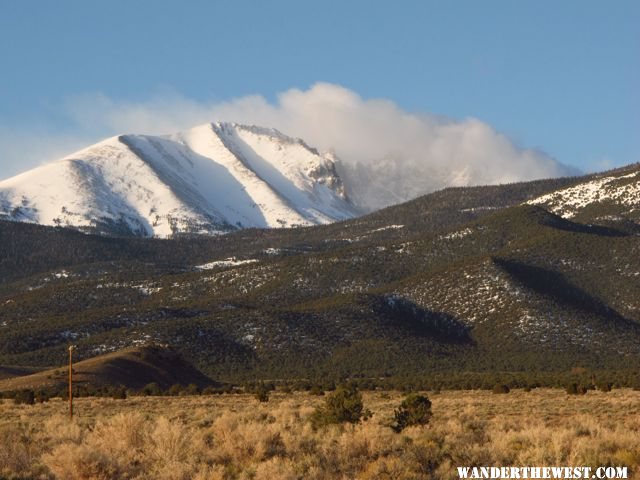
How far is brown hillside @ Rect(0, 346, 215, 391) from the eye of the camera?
77938 mm

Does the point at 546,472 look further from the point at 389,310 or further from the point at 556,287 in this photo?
the point at 556,287

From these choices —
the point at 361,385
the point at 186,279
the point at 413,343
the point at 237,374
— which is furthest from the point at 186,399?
the point at 186,279

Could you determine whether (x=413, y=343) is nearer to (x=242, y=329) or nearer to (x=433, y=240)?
(x=242, y=329)

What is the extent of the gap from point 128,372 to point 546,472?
6469 cm

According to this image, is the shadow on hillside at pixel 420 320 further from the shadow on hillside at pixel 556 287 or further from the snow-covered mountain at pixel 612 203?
the snow-covered mountain at pixel 612 203

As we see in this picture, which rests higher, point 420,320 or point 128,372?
point 420,320

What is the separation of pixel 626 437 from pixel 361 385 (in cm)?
5374

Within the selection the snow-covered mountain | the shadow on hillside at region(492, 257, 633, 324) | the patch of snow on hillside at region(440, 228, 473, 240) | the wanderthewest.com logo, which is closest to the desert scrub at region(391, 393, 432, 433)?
the wanderthewest.com logo

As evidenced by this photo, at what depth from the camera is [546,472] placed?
22.5m

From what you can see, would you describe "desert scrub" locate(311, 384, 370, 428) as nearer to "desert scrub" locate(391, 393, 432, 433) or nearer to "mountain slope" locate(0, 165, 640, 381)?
"desert scrub" locate(391, 393, 432, 433)

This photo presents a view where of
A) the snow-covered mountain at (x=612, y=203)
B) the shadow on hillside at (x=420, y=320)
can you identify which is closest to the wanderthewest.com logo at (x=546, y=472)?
the shadow on hillside at (x=420, y=320)

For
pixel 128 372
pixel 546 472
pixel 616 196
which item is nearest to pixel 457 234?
pixel 616 196

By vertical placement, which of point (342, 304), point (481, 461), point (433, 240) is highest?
point (433, 240)

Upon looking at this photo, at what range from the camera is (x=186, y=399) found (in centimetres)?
6053
